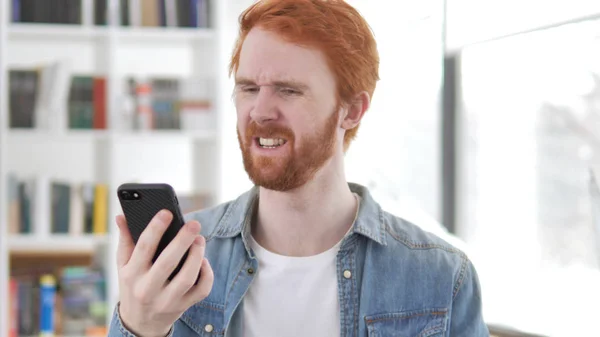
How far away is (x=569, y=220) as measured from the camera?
8.97 feet

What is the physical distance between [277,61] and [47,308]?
88.4 inches

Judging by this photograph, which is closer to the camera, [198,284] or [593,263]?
[198,284]

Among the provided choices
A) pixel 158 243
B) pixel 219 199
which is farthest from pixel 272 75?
pixel 219 199

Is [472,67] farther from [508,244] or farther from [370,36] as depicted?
[370,36]

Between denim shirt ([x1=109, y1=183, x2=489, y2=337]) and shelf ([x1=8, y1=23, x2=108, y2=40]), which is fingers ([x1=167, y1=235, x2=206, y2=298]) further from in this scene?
shelf ([x1=8, y1=23, x2=108, y2=40])

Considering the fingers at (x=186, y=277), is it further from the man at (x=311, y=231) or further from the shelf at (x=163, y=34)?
the shelf at (x=163, y=34)

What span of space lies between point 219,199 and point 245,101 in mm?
2067

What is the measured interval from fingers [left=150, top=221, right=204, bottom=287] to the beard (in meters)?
0.26

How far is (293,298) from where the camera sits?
1.44 metres

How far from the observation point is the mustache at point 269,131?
1423 millimetres

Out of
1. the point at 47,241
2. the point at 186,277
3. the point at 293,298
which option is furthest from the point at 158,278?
the point at 47,241

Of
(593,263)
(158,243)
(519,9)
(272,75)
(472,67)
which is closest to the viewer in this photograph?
(158,243)

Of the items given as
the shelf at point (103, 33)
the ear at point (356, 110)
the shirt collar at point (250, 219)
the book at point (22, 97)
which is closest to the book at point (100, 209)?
the book at point (22, 97)

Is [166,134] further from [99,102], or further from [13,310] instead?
[13,310]
